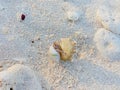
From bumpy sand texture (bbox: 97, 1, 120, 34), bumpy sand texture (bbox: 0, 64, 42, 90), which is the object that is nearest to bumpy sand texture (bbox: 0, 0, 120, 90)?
bumpy sand texture (bbox: 97, 1, 120, 34)

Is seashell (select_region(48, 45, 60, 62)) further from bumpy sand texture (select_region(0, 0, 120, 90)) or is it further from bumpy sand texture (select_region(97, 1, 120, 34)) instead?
bumpy sand texture (select_region(97, 1, 120, 34))

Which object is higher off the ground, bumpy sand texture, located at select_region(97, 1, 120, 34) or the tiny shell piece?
bumpy sand texture, located at select_region(97, 1, 120, 34)

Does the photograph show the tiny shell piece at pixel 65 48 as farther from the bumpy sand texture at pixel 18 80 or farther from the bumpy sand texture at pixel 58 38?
the bumpy sand texture at pixel 18 80

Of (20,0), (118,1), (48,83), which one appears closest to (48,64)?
(48,83)

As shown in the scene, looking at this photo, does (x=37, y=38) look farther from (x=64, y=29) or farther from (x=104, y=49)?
(x=104, y=49)

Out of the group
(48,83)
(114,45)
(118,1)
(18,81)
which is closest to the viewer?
(18,81)

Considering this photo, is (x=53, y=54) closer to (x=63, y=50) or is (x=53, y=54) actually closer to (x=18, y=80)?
(x=63, y=50)
